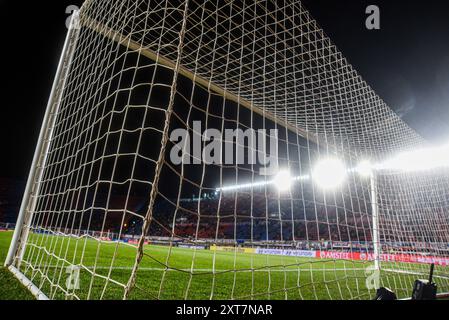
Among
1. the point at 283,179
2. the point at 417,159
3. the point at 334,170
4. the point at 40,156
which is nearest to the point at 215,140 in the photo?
the point at 283,179

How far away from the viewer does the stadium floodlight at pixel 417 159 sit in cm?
594

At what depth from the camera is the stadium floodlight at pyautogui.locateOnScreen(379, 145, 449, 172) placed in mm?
5941

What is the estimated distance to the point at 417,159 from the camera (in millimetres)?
6094

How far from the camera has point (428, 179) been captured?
22.0 feet

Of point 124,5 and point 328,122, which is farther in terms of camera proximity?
point 328,122

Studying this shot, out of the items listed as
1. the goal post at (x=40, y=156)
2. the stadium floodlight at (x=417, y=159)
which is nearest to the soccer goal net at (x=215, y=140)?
the goal post at (x=40, y=156)

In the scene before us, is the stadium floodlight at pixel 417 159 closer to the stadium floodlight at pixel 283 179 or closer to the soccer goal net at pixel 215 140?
the soccer goal net at pixel 215 140

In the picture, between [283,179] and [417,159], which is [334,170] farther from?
[417,159]

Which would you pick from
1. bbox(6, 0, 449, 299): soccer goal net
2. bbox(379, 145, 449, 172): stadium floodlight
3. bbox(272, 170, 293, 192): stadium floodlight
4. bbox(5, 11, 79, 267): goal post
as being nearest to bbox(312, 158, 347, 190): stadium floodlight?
bbox(6, 0, 449, 299): soccer goal net

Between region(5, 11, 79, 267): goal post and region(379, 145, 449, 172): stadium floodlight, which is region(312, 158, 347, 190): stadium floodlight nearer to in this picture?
region(379, 145, 449, 172): stadium floodlight

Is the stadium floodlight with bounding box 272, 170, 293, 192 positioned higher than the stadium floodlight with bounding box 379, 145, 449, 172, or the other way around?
the stadium floodlight with bounding box 379, 145, 449, 172
